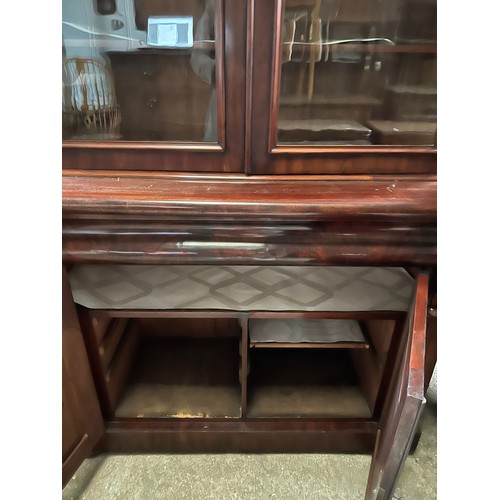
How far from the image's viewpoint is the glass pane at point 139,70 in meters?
0.64

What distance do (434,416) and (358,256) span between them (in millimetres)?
733

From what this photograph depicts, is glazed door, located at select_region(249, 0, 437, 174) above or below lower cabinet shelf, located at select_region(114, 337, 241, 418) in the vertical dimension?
above

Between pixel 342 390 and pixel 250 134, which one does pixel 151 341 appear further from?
pixel 250 134

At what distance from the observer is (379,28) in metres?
0.66

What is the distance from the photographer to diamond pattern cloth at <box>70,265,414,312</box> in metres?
0.85

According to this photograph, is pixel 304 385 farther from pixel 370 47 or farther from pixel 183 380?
pixel 370 47

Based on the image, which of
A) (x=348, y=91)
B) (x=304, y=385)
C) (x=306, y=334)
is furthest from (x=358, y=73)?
(x=304, y=385)

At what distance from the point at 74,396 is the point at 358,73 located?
87 cm

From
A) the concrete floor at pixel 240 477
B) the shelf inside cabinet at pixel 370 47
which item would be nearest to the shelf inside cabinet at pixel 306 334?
the concrete floor at pixel 240 477

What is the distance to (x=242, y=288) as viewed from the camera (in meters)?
0.89

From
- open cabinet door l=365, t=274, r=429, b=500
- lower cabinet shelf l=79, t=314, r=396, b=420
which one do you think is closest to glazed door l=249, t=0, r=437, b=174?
open cabinet door l=365, t=274, r=429, b=500

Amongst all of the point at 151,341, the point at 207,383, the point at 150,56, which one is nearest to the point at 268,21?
the point at 150,56

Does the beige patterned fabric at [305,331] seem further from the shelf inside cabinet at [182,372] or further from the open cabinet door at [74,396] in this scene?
the open cabinet door at [74,396]

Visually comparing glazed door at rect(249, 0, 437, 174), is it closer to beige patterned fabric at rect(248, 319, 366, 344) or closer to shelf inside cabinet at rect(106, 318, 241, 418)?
beige patterned fabric at rect(248, 319, 366, 344)
